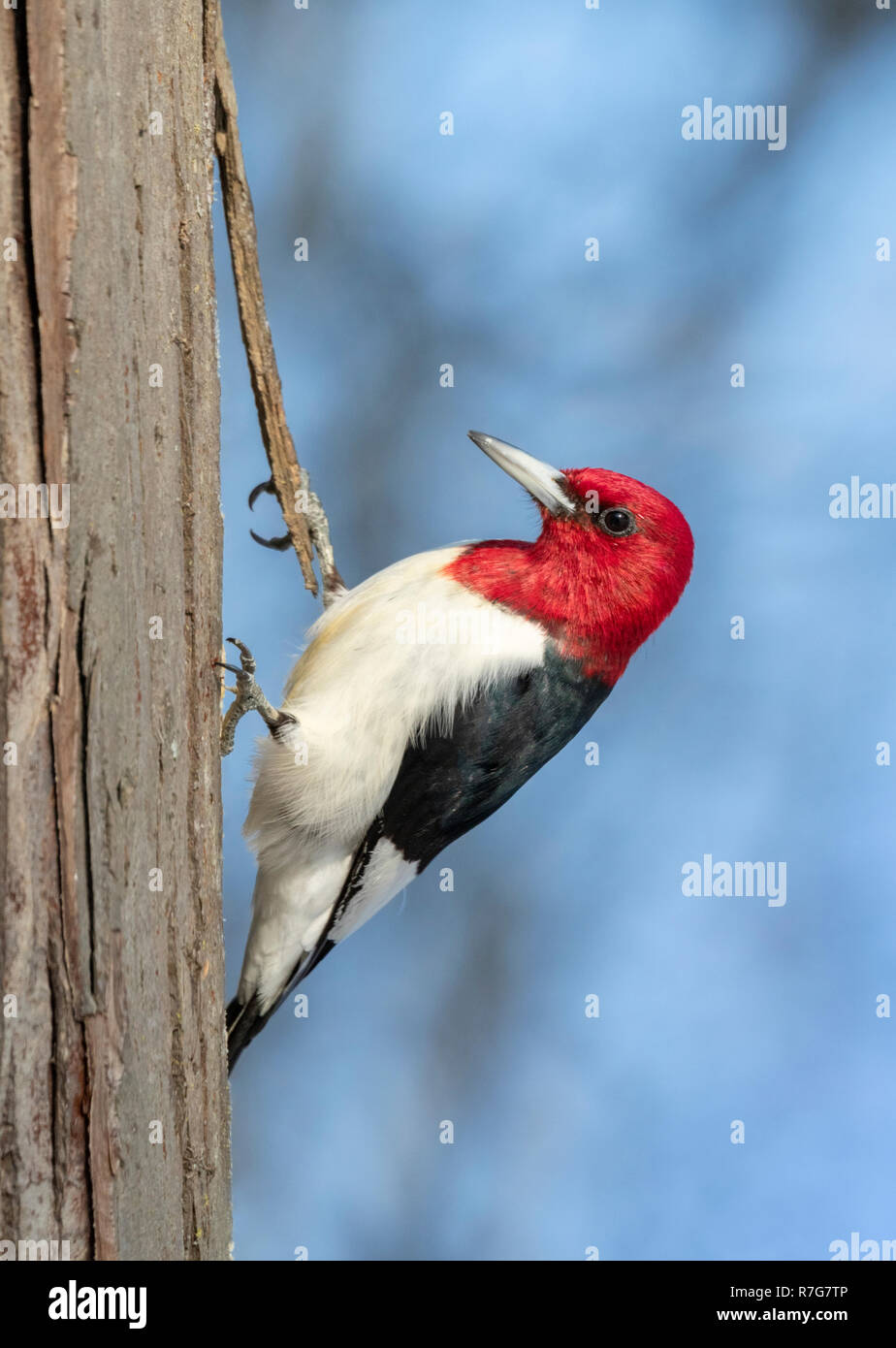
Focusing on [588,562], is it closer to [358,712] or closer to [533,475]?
[533,475]

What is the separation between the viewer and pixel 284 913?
282 centimetres

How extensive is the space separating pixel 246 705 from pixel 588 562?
81 cm

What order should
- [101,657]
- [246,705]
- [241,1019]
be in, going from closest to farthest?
[101,657], [246,705], [241,1019]

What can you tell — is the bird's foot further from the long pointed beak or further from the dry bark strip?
the long pointed beak

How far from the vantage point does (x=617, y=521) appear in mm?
2807

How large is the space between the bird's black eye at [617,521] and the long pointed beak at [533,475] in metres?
0.06

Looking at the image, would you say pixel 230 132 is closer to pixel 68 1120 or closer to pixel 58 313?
pixel 58 313

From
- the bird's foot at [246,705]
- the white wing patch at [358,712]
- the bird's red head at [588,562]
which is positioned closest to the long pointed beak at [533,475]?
the bird's red head at [588,562]

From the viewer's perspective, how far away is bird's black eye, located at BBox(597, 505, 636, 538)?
2801 millimetres

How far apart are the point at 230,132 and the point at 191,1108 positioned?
5.35ft

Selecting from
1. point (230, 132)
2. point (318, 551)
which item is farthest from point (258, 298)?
point (318, 551)

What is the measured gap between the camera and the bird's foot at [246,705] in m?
2.33

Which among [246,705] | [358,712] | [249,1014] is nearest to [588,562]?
[358,712]

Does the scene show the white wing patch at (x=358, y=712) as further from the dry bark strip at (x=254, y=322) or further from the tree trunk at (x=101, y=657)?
the tree trunk at (x=101, y=657)
